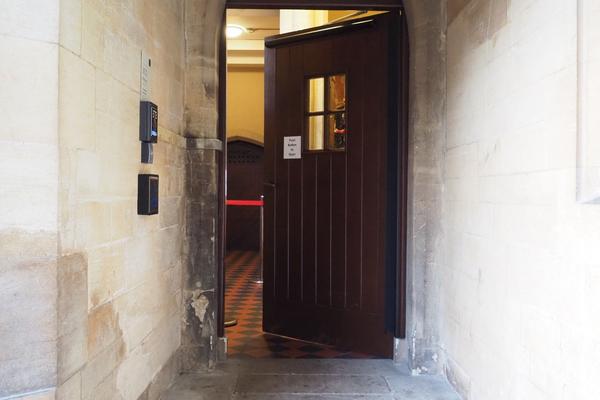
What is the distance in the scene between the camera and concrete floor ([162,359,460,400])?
2982mm

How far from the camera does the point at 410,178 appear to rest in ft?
11.1

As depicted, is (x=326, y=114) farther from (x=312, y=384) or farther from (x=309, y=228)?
(x=312, y=384)

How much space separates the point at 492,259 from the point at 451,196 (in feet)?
2.33

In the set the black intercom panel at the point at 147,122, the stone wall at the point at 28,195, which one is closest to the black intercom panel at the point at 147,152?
the black intercom panel at the point at 147,122

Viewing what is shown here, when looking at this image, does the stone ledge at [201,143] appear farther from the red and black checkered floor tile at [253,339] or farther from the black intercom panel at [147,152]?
the red and black checkered floor tile at [253,339]

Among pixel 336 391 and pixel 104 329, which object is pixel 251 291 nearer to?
pixel 336 391

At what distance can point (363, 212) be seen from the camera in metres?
3.88

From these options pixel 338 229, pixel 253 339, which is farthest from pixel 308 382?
pixel 338 229

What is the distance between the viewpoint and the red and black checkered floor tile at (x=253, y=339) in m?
3.81

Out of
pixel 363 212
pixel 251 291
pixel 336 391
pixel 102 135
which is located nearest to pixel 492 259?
pixel 336 391

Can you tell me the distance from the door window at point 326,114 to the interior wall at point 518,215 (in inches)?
39.5

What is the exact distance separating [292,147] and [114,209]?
2.20 meters

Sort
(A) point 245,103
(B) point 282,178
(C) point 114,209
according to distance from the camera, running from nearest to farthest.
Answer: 1. (C) point 114,209
2. (B) point 282,178
3. (A) point 245,103

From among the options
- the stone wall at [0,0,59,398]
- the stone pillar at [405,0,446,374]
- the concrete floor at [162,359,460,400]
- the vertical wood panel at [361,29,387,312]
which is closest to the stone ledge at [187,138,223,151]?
the vertical wood panel at [361,29,387,312]
